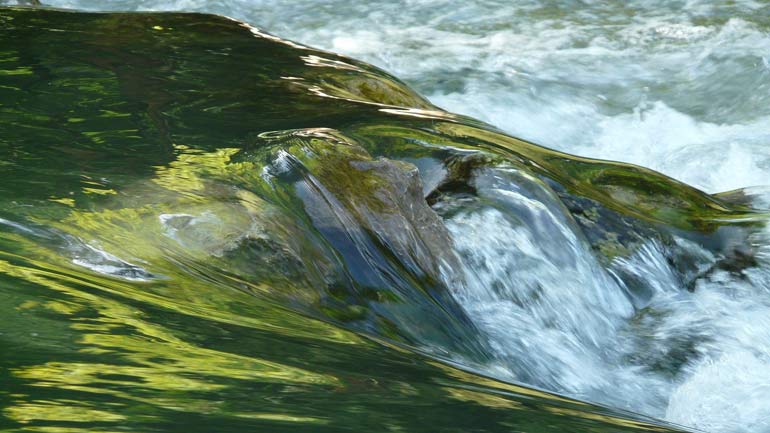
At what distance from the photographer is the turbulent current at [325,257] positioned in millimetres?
2029

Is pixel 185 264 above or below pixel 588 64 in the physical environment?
below

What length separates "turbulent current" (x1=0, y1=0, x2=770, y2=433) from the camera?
6.66 ft

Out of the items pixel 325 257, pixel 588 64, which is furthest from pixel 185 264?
pixel 588 64

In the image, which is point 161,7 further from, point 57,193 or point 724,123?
point 57,193

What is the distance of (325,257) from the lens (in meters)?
3.16

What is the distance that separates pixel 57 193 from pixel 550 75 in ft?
19.4

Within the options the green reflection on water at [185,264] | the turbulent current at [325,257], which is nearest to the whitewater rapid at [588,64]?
the turbulent current at [325,257]

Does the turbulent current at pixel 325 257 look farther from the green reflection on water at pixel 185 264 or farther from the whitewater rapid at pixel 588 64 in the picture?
the whitewater rapid at pixel 588 64

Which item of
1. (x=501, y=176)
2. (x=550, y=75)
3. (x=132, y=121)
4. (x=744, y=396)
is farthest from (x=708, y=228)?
(x=550, y=75)

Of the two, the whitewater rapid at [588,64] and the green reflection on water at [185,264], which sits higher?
the whitewater rapid at [588,64]

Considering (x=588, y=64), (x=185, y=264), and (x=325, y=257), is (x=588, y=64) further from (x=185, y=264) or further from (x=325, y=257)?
(x=185, y=264)

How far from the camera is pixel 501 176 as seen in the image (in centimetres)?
429

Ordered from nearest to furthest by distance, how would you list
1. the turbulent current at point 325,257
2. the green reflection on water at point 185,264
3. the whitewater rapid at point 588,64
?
the green reflection on water at point 185,264, the turbulent current at point 325,257, the whitewater rapid at point 588,64

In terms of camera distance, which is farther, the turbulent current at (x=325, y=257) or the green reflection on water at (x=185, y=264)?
the turbulent current at (x=325, y=257)
